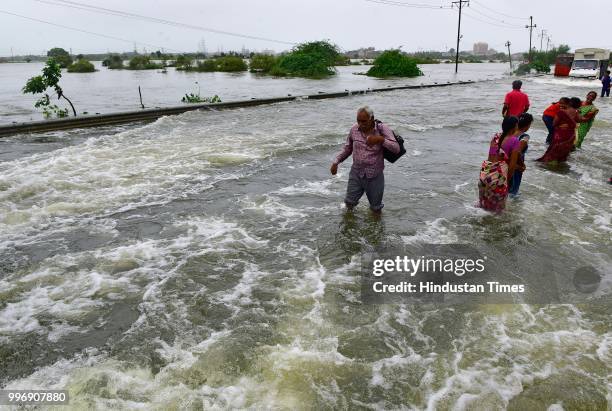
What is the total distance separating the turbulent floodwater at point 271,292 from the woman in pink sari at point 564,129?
353mm

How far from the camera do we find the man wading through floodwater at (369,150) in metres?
4.48

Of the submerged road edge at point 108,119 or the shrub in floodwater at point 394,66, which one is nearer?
the submerged road edge at point 108,119

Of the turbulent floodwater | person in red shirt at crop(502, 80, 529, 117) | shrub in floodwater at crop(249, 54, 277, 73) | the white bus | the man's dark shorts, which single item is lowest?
the turbulent floodwater

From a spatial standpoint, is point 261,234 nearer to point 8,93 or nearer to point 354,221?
point 354,221

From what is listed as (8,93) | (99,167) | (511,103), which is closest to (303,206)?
(99,167)

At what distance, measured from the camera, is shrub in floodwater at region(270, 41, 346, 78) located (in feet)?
129

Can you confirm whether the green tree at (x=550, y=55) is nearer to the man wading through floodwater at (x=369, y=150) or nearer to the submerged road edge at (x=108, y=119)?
the submerged road edge at (x=108, y=119)

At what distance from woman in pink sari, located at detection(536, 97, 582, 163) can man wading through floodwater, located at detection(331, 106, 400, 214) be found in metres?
4.78

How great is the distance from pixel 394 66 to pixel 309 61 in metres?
8.76

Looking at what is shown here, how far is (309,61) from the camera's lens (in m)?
39.3

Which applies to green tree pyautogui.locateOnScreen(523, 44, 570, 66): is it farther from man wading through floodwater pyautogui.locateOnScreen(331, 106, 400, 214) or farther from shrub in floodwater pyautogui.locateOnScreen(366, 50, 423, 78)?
man wading through floodwater pyautogui.locateOnScreen(331, 106, 400, 214)

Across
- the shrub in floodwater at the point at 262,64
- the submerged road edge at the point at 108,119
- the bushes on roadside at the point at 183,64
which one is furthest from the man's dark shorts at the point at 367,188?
the bushes on roadside at the point at 183,64

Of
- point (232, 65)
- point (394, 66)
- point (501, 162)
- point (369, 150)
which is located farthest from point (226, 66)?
point (501, 162)

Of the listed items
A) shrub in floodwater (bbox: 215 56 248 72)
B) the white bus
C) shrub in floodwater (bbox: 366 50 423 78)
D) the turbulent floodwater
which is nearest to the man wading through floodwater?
the turbulent floodwater
